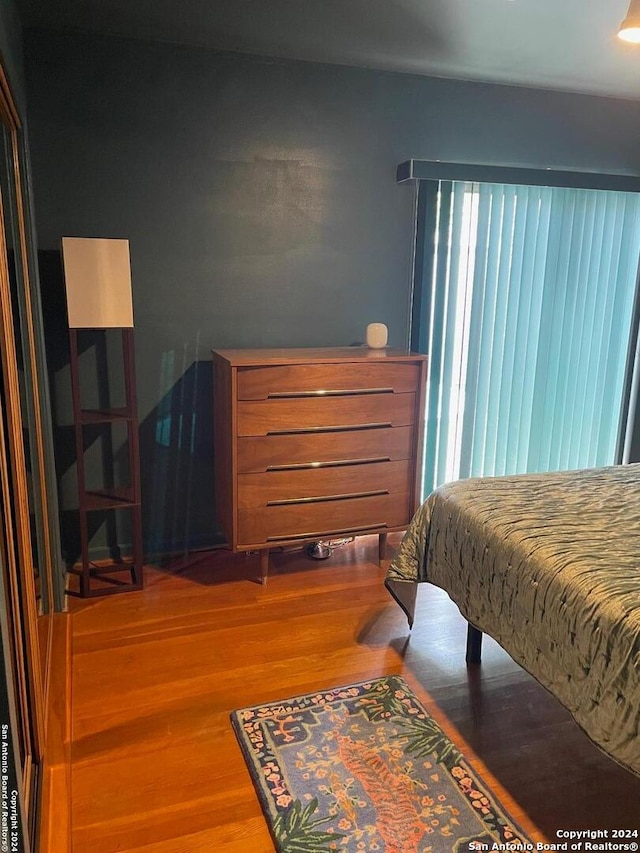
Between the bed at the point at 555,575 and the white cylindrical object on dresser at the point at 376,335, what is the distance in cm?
102

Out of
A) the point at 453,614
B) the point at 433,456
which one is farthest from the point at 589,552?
the point at 433,456

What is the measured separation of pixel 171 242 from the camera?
2.90 metres

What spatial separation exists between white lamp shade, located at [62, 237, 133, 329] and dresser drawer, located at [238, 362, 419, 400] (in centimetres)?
54

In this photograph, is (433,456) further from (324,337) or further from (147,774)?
(147,774)

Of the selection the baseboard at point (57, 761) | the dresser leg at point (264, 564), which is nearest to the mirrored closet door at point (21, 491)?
the baseboard at point (57, 761)

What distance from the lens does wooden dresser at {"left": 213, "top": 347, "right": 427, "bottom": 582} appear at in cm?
271

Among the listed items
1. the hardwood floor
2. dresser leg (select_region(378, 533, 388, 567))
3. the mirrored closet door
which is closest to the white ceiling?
the mirrored closet door

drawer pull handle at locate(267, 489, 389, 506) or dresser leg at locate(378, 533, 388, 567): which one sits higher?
drawer pull handle at locate(267, 489, 389, 506)

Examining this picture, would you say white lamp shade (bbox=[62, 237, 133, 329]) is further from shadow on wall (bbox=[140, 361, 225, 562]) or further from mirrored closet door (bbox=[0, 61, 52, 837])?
shadow on wall (bbox=[140, 361, 225, 562])

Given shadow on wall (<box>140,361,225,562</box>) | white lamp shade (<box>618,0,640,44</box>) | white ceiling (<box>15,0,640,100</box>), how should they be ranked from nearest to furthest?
white lamp shade (<box>618,0,640,44</box>)
white ceiling (<box>15,0,640,100</box>)
shadow on wall (<box>140,361,225,562</box>)

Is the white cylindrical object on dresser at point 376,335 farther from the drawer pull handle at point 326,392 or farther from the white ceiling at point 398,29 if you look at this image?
the white ceiling at point 398,29

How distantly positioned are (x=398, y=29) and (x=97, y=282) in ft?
4.99

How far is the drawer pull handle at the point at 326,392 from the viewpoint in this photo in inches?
107

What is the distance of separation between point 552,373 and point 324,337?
4.45 feet
